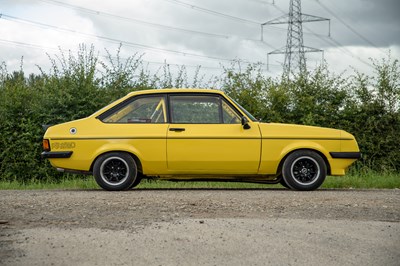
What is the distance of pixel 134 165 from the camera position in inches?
437

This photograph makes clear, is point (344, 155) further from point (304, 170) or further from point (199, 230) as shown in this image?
point (199, 230)

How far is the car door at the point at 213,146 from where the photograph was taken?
11.1 m

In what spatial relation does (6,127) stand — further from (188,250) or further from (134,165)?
(188,250)

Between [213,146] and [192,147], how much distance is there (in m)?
0.34

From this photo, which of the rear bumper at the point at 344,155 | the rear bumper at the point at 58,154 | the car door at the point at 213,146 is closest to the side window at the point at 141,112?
the car door at the point at 213,146

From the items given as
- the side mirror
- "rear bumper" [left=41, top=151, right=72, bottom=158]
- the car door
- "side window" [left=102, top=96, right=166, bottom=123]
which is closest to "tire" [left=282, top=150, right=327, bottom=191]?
the car door

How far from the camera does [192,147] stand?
36.5 ft

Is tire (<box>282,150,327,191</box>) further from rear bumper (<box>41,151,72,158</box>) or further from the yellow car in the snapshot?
rear bumper (<box>41,151,72,158</box>)

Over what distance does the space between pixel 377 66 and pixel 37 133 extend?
28.4ft

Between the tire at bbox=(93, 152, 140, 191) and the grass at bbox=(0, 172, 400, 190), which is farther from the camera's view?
the grass at bbox=(0, 172, 400, 190)

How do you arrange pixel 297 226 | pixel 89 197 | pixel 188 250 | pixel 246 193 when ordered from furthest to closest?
pixel 246 193, pixel 89 197, pixel 297 226, pixel 188 250

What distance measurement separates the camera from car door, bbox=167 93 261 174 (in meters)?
11.1

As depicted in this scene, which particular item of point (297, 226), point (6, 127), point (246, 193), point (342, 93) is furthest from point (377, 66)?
point (297, 226)

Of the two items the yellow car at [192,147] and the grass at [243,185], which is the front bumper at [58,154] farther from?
the grass at [243,185]
